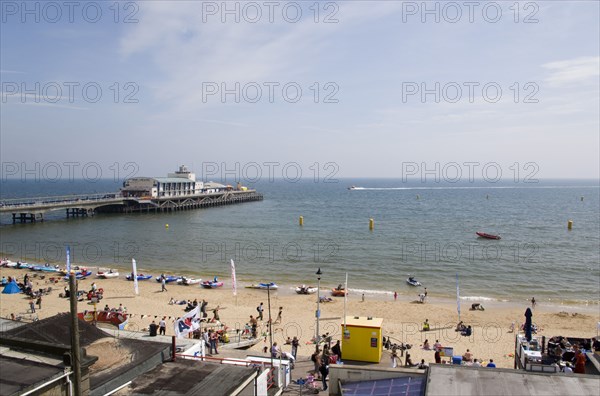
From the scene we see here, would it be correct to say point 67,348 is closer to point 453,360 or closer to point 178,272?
point 453,360

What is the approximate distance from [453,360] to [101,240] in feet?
155

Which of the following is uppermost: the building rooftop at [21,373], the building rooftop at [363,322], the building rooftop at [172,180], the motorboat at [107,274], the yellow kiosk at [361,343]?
the building rooftop at [172,180]

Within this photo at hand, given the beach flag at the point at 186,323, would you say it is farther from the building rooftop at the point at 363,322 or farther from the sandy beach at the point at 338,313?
the building rooftop at the point at 363,322

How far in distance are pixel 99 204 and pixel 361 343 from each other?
2813 inches

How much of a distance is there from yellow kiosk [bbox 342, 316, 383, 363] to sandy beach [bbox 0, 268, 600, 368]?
1.05 metres

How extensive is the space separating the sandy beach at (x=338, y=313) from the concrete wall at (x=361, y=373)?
7.51 m

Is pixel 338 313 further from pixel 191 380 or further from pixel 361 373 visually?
pixel 191 380

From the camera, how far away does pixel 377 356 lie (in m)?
16.4

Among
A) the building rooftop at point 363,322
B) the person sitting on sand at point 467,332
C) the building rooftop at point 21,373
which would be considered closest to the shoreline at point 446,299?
the person sitting on sand at point 467,332

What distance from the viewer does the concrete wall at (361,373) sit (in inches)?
375

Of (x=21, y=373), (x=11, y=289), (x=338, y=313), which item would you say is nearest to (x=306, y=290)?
(x=338, y=313)

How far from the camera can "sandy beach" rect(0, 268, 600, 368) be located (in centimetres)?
2156

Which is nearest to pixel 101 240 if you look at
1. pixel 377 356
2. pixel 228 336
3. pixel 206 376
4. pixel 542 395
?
pixel 228 336

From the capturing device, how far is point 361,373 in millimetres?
10031
